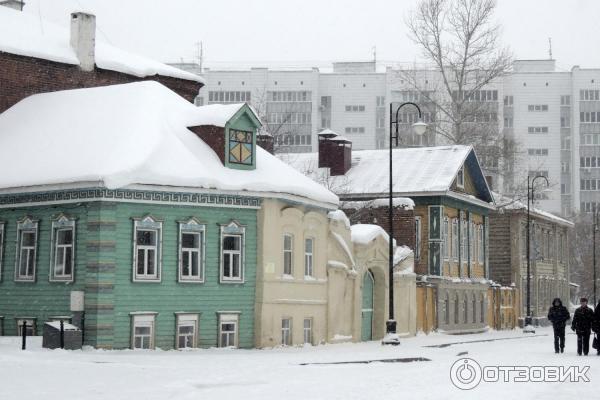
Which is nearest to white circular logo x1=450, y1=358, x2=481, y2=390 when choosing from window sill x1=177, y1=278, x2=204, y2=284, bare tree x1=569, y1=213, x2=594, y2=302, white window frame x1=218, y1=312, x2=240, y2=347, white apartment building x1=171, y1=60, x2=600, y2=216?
white window frame x1=218, y1=312, x2=240, y2=347

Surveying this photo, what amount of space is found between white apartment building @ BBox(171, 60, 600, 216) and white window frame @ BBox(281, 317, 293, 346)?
68.6 m

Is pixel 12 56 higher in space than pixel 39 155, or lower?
higher

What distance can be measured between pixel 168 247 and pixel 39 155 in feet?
15.4

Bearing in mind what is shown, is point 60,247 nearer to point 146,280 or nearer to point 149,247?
point 149,247

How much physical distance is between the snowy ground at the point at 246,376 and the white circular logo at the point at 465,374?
0.63ft

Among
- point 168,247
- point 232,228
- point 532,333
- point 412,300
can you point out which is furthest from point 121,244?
point 532,333

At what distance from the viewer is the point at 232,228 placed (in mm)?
29438

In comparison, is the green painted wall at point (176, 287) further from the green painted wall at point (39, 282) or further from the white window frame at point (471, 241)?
the white window frame at point (471, 241)

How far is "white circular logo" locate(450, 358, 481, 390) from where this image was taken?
18584 millimetres

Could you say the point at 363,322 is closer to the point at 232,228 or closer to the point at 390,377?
the point at 232,228

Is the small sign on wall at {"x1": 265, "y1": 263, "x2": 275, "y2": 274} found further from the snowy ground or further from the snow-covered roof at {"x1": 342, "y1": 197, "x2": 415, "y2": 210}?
the snow-covered roof at {"x1": 342, "y1": 197, "x2": 415, "y2": 210}

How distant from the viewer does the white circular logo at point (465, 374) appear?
18.6 m

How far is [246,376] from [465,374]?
467 centimetres

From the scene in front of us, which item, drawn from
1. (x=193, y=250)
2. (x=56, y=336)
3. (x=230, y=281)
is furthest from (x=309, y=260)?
(x=56, y=336)
